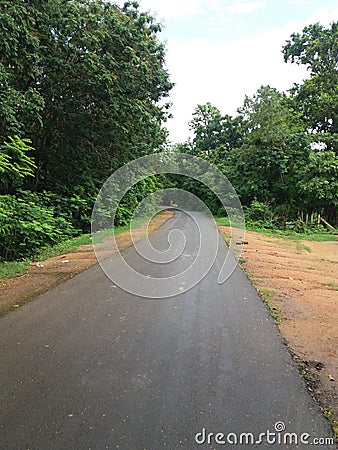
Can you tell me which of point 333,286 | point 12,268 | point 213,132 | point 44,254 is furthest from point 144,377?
point 213,132

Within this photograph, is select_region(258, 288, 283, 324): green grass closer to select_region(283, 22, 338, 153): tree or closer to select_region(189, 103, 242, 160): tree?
select_region(283, 22, 338, 153): tree

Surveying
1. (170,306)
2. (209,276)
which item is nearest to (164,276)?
(209,276)

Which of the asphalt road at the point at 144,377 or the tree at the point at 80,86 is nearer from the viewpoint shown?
the asphalt road at the point at 144,377

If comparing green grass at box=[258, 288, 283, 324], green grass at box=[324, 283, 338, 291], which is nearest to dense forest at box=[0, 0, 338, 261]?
green grass at box=[258, 288, 283, 324]

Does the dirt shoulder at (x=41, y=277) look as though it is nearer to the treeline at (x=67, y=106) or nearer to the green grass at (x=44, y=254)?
the green grass at (x=44, y=254)

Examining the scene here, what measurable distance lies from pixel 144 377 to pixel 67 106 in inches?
413

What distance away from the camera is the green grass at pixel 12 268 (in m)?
5.93

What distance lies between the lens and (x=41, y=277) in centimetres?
576

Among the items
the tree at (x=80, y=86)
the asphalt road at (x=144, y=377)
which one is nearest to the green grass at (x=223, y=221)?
the tree at (x=80, y=86)

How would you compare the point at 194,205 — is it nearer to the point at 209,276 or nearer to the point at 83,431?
the point at 209,276

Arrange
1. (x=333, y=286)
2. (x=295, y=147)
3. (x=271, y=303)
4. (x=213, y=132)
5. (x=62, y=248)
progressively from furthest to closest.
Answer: (x=213, y=132) < (x=295, y=147) < (x=62, y=248) < (x=333, y=286) < (x=271, y=303)

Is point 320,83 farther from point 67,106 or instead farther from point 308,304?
point 308,304

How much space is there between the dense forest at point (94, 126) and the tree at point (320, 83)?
0.10m

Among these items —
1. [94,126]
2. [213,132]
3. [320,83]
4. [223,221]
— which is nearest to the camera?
[94,126]
